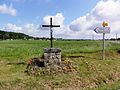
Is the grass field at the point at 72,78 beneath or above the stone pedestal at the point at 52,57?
beneath

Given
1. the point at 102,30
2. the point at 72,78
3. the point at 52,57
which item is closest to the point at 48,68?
the point at 52,57

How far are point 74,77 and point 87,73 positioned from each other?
1.15 metres

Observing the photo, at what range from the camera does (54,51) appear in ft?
59.5

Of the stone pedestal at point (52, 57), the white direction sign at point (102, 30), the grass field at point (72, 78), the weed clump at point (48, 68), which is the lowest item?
the grass field at point (72, 78)

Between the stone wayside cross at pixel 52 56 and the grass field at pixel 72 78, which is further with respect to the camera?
the stone wayside cross at pixel 52 56

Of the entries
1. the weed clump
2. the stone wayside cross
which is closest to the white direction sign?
the weed clump

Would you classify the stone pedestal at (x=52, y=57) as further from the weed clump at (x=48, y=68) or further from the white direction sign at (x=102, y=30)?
the white direction sign at (x=102, y=30)

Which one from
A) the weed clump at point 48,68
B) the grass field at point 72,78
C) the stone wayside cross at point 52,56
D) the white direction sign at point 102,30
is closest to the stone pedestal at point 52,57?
the stone wayside cross at point 52,56

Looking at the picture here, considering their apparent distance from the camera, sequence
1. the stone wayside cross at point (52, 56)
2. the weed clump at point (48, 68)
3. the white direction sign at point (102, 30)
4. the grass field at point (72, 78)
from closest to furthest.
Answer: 1. the grass field at point (72, 78)
2. the weed clump at point (48, 68)
3. the stone wayside cross at point (52, 56)
4. the white direction sign at point (102, 30)

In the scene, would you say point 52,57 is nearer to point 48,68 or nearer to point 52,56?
point 52,56

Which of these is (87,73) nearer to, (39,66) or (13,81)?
(39,66)

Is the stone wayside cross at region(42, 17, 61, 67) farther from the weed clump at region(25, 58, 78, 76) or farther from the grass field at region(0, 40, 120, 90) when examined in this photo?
the grass field at region(0, 40, 120, 90)

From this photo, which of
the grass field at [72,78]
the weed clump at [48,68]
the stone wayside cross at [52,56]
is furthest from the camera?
the stone wayside cross at [52,56]

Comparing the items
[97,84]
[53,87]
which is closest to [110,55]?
[97,84]
